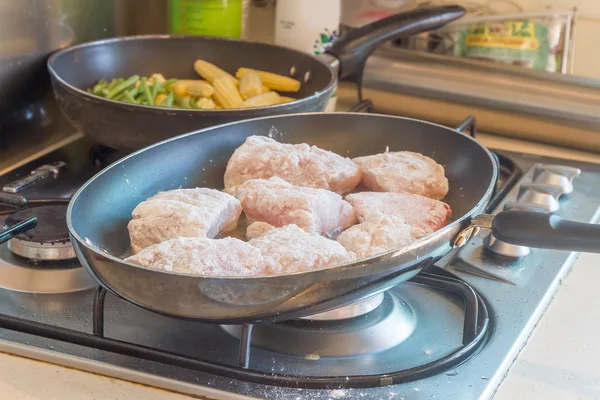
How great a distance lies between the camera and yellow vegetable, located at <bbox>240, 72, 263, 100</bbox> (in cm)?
110

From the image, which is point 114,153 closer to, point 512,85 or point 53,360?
point 53,360

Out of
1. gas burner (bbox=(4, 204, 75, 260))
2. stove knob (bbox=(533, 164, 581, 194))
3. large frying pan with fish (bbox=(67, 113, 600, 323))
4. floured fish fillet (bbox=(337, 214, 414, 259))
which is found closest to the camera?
large frying pan with fish (bbox=(67, 113, 600, 323))

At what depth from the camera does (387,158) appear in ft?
2.80

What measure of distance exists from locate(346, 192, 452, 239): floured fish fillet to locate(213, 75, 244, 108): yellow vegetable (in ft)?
1.13

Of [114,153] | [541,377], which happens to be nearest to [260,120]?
[114,153]

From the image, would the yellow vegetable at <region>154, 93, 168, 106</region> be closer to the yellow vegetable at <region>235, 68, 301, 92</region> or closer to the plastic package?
the yellow vegetable at <region>235, 68, 301, 92</region>

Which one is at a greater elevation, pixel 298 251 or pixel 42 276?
pixel 298 251

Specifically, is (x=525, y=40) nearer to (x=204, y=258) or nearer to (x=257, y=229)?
(x=257, y=229)

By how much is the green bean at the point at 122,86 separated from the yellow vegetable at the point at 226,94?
0.11 m

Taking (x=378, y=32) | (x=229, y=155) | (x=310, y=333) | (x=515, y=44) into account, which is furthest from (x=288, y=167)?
(x=515, y=44)

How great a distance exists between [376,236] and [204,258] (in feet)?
0.52

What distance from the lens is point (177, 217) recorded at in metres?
0.70

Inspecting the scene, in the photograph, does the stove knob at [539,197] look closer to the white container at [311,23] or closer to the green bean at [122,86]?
the white container at [311,23]

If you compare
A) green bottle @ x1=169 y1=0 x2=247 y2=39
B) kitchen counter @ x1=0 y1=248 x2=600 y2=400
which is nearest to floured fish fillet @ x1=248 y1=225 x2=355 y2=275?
kitchen counter @ x1=0 y1=248 x2=600 y2=400
